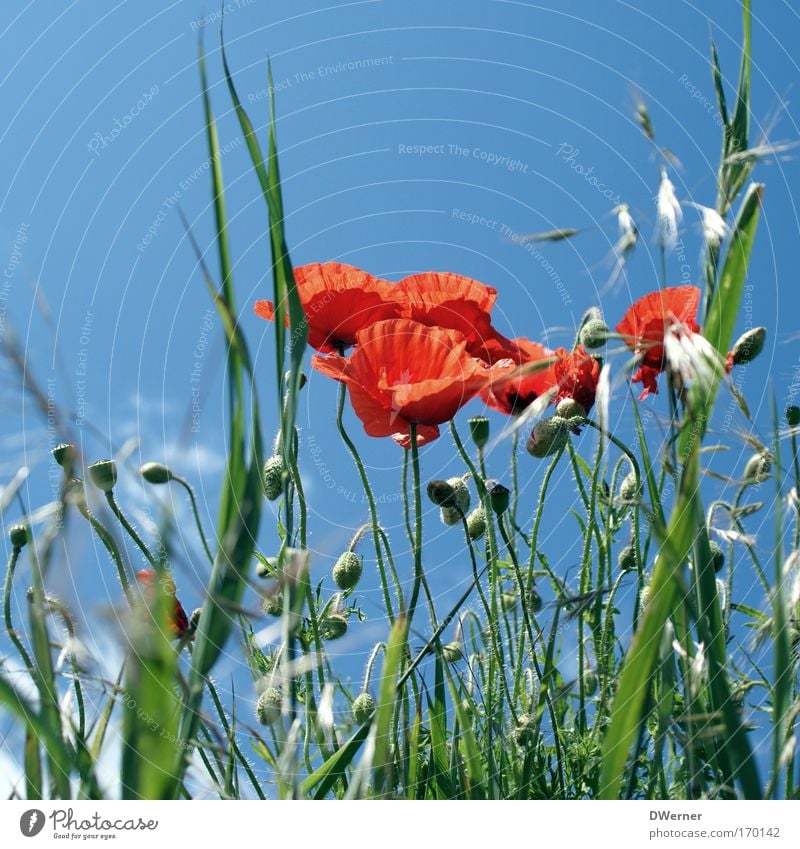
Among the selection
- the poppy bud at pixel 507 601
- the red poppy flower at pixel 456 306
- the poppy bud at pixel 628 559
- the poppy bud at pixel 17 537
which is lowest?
the poppy bud at pixel 507 601

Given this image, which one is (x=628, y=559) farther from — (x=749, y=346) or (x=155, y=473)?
(x=155, y=473)

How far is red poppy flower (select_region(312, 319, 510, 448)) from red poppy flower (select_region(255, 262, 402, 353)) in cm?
7

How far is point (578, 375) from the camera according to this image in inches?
44.3

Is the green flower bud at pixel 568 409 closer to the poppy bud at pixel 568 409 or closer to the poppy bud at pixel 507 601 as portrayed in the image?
the poppy bud at pixel 568 409

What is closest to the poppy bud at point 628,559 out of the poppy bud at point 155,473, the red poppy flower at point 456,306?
the red poppy flower at point 456,306

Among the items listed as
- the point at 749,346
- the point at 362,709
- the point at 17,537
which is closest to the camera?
the point at 362,709

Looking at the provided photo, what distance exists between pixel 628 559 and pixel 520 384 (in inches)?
10.0

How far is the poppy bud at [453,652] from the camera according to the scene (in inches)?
39.0

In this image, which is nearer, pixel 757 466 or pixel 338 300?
pixel 757 466

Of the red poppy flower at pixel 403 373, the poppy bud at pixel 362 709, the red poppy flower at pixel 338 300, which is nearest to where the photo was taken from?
the poppy bud at pixel 362 709

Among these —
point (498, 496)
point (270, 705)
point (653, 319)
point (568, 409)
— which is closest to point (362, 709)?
point (270, 705)

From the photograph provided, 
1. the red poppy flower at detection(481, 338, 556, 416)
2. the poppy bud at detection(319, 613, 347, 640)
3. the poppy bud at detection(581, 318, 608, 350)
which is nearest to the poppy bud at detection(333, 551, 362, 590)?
the poppy bud at detection(319, 613, 347, 640)

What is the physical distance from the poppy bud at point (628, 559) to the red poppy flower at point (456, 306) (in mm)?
281
